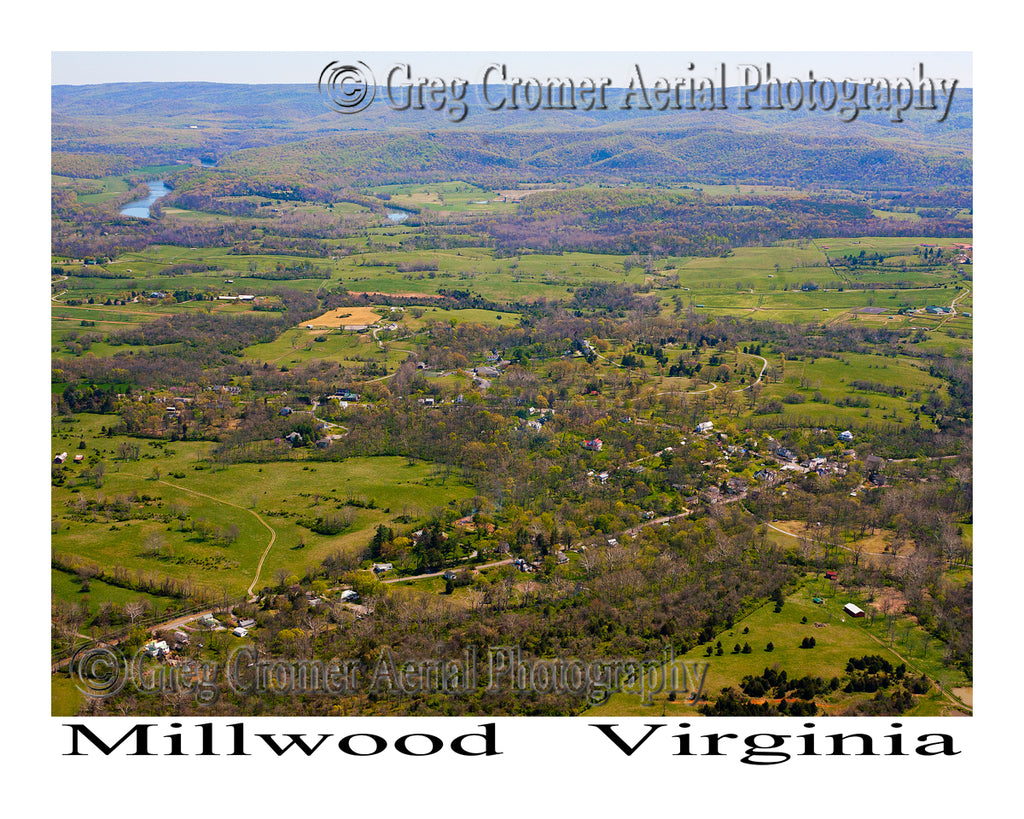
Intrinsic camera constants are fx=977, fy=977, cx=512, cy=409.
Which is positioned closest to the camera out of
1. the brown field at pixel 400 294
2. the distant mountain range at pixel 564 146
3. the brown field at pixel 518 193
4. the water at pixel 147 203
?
the brown field at pixel 400 294

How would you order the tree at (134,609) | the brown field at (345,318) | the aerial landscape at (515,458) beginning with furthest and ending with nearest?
the brown field at (345,318) → the tree at (134,609) → the aerial landscape at (515,458)

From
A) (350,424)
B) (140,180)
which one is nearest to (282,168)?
(140,180)

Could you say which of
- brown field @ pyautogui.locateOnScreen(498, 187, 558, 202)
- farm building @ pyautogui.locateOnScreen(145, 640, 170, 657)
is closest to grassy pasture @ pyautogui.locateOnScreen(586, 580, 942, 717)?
farm building @ pyautogui.locateOnScreen(145, 640, 170, 657)

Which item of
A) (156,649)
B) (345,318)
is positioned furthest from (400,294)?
(156,649)

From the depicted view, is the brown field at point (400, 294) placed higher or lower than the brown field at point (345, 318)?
higher

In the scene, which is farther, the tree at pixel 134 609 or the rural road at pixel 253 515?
the rural road at pixel 253 515

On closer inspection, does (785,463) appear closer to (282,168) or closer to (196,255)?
(196,255)

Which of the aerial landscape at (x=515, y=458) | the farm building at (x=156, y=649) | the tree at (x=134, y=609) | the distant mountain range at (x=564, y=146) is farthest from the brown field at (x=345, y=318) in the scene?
the distant mountain range at (x=564, y=146)

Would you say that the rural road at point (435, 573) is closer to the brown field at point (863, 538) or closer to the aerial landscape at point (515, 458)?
the aerial landscape at point (515, 458)
